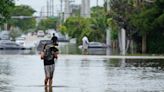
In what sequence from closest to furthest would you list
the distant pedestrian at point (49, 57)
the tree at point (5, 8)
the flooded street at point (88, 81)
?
1. the flooded street at point (88, 81)
2. the distant pedestrian at point (49, 57)
3. the tree at point (5, 8)

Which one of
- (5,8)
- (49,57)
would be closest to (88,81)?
(49,57)

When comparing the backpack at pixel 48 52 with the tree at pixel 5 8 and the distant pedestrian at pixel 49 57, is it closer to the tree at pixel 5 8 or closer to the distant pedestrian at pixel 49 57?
the distant pedestrian at pixel 49 57

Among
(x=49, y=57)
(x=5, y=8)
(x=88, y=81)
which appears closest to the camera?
(x=49, y=57)

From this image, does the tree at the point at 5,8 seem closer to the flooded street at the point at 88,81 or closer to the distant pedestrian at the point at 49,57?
the flooded street at the point at 88,81

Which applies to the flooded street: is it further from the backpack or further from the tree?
the tree

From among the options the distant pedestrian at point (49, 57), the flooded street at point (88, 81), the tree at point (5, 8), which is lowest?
the flooded street at point (88, 81)

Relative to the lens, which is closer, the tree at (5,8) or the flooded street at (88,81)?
the flooded street at (88,81)

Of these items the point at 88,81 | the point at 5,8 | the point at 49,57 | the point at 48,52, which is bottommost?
the point at 88,81

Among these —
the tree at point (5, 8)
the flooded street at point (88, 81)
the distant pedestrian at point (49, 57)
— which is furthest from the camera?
the tree at point (5, 8)

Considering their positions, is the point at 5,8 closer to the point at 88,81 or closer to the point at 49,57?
the point at 88,81

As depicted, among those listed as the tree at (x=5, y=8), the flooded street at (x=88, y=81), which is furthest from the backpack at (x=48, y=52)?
the tree at (x=5, y=8)

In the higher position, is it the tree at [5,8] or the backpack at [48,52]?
the tree at [5,8]

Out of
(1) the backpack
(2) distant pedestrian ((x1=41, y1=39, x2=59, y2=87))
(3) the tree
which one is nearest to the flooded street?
(2) distant pedestrian ((x1=41, y1=39, x2=59, y2=87))

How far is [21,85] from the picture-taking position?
913 inches
